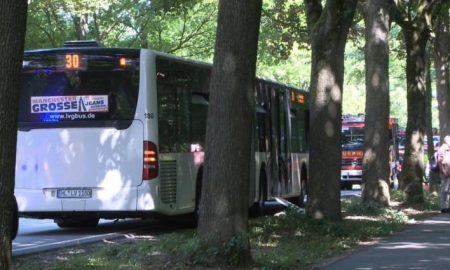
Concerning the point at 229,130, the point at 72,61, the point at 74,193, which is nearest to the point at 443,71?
the point at 72,61

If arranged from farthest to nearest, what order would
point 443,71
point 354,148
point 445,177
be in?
point 354,148 → point 443,71 → point 445,177

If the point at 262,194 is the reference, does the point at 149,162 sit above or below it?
above

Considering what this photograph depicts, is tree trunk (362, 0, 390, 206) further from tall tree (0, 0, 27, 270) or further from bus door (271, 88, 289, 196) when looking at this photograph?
tall tree (0, 0, 27, 270)

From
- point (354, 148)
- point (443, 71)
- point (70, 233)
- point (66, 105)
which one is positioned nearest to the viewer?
point (66, 105)

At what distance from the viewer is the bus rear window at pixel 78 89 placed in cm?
1380

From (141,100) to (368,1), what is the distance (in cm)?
752

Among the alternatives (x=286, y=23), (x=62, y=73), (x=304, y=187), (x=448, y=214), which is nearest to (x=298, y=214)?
(x=62, y=73)

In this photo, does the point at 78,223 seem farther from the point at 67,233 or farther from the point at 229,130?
the point at 229,130

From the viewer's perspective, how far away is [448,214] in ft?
62.6

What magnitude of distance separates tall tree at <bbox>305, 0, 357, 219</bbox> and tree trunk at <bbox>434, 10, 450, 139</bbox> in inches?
530

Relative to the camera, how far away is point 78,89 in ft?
45.9

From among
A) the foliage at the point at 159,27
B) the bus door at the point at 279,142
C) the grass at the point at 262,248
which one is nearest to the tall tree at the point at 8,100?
the grass at the point at 262,248

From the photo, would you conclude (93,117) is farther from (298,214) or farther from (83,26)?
(83,26)

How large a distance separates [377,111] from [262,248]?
7.85m
